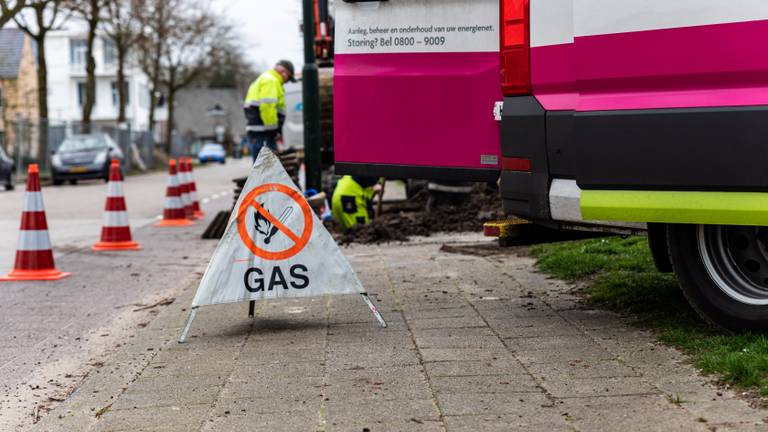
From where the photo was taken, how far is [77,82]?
95.9 metres

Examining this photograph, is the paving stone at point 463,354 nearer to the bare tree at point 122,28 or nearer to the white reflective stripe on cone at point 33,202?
the white reflective stripe on cone at point 33,202

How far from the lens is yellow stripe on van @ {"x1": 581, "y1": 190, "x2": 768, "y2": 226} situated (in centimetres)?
483

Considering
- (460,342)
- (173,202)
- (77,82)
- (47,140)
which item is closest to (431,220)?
(173,202)

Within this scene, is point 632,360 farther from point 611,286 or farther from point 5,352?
point 5,352

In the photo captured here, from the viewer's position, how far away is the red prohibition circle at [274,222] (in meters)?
6.19

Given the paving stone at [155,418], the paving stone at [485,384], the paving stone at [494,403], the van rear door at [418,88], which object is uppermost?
the van rear door at [418,88]

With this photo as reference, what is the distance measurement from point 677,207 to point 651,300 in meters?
1.45

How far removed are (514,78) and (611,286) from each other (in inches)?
76.9

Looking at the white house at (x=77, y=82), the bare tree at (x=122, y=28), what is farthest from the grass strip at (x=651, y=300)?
the white house at (x=77, y=82)

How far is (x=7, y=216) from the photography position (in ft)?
57.4

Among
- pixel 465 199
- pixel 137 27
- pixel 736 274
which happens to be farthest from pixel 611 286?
pixel 137 27

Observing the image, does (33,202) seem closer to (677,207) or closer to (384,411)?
(384,411)

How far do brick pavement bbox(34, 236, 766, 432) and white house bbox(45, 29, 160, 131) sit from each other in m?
90.1

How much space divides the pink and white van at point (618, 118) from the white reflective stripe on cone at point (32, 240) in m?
4.70
